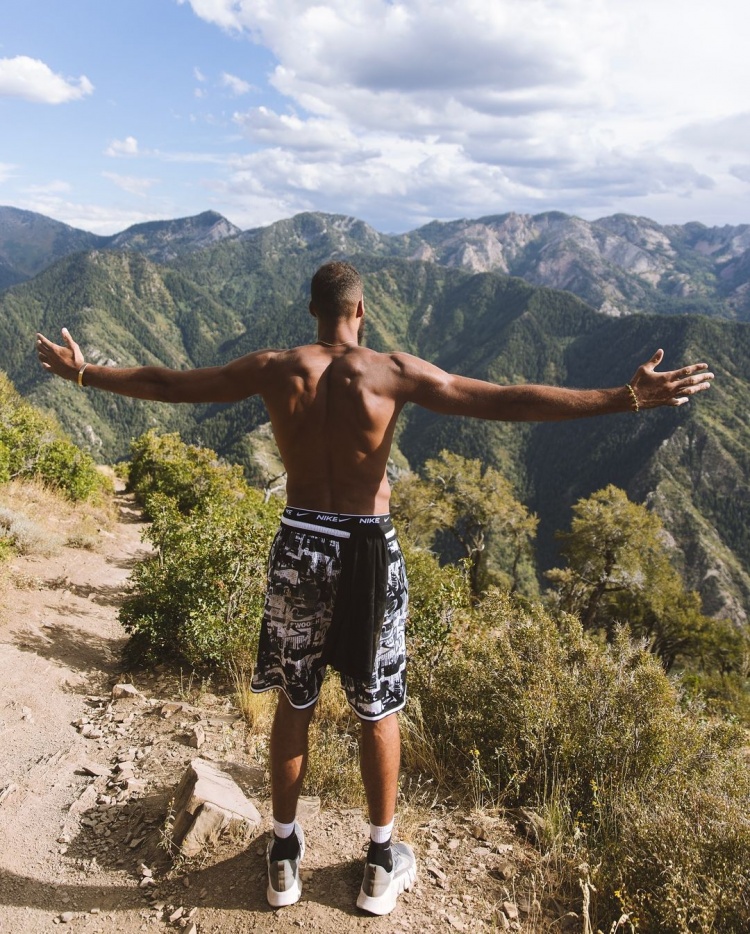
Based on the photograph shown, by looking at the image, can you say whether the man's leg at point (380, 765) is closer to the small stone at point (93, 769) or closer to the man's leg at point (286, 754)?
the man's leg at point (286, 754)

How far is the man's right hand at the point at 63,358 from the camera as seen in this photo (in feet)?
10.5

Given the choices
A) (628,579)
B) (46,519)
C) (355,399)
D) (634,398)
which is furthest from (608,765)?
(628,579)

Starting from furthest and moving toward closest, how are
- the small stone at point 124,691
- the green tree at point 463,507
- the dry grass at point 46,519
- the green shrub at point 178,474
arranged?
1. the green tree at point 463,507
2. the green shrub at point 178,474
3. the dry grass at point 46,519
4. the small stone at point 124,691

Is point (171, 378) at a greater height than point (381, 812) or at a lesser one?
greater

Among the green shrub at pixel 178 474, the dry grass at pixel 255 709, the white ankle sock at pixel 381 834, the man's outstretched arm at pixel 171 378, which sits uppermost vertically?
the man's outstretched arm at pixel 171 378

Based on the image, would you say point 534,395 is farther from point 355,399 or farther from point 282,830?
point 282,830

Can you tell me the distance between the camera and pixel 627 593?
34562 millimetres

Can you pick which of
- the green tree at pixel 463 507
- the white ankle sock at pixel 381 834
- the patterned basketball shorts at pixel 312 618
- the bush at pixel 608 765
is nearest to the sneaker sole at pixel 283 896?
the white ankle sock at pixel 381 834

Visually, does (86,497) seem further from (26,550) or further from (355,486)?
(355,486)

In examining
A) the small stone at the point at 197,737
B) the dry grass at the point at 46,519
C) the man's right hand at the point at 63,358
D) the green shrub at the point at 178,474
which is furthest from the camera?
the green shrub at the point at 178,474

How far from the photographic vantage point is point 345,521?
2834mm

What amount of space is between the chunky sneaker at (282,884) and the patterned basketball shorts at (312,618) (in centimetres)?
75

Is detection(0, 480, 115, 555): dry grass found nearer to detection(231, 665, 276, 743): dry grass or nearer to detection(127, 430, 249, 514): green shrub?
detection(127, 430, 249, 514): green shrub

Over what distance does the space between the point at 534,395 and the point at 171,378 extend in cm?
182
